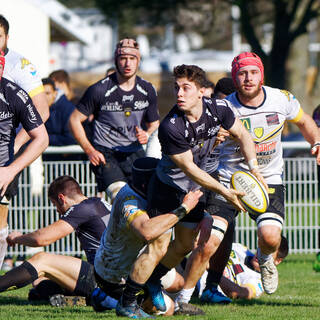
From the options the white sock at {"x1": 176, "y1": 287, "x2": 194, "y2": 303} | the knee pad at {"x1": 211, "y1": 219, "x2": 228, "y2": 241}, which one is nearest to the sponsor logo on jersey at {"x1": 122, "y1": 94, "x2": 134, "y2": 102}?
the knee pad at {"x1": 211, "y1": 219, "x2": 228, "y2": 241}

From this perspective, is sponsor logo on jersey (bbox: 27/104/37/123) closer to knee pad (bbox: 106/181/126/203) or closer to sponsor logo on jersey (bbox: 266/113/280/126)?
sponsor logo on jersey (bbox: 266/113/280/126)

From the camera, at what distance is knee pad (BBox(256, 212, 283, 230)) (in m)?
8.15

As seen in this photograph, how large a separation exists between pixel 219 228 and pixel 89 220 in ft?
4.13

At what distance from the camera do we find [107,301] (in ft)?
26.2

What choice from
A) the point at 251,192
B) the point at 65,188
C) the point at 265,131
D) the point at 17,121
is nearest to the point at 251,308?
the point at 251,192

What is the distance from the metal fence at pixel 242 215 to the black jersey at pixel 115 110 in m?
1.20

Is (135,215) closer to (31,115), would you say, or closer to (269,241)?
(31,115)

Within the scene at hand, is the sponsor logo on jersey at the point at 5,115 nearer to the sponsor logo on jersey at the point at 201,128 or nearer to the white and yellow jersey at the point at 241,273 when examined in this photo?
the sponsor logo on jersey at the point at 201,128

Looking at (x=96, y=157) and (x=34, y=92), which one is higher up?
(x=34, y=92)

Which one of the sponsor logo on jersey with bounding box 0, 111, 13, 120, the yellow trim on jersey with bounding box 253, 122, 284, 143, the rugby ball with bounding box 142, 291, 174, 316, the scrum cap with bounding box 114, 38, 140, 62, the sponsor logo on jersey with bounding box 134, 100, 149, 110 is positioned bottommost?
the rugby ball with bounding box 142, 291, 174, 316

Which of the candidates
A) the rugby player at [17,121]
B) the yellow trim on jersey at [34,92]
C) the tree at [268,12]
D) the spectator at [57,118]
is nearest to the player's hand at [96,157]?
the yellow trim on jersey at [34,92]

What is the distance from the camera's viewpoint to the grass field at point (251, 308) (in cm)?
754

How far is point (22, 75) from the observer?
8328 mm

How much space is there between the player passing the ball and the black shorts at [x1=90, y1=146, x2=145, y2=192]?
5.58 ft
